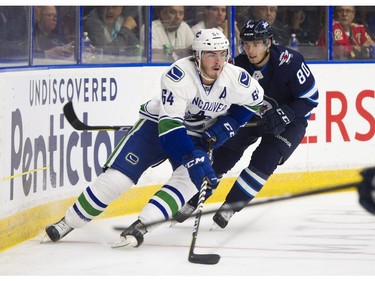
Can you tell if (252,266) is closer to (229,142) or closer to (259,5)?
(229,142)

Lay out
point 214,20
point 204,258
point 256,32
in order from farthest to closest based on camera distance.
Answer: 1. point 214,20
2. point 256,32
3. point 204,258

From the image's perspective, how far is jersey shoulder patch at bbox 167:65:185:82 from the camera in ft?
15.8

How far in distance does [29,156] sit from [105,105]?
95 centimetres

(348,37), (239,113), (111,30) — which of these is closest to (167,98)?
(239,113)

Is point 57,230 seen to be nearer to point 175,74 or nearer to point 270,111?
point 175,74

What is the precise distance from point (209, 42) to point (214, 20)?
2226 mm

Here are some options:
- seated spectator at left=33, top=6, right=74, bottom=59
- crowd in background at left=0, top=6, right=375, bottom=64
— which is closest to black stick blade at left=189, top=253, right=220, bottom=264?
crowd in background at left=0, top=6, right=375, bottom=64

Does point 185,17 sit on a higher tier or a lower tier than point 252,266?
higher

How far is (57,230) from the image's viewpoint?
5109mm

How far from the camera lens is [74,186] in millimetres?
5879

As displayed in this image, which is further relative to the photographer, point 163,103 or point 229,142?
point 229,142

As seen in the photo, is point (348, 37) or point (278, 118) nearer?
point (278, 118)

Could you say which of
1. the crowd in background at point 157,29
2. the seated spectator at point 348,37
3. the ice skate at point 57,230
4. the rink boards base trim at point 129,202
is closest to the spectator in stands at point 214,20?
the crowd in background at point 157,29

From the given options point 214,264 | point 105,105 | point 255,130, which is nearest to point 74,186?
point 105,105
